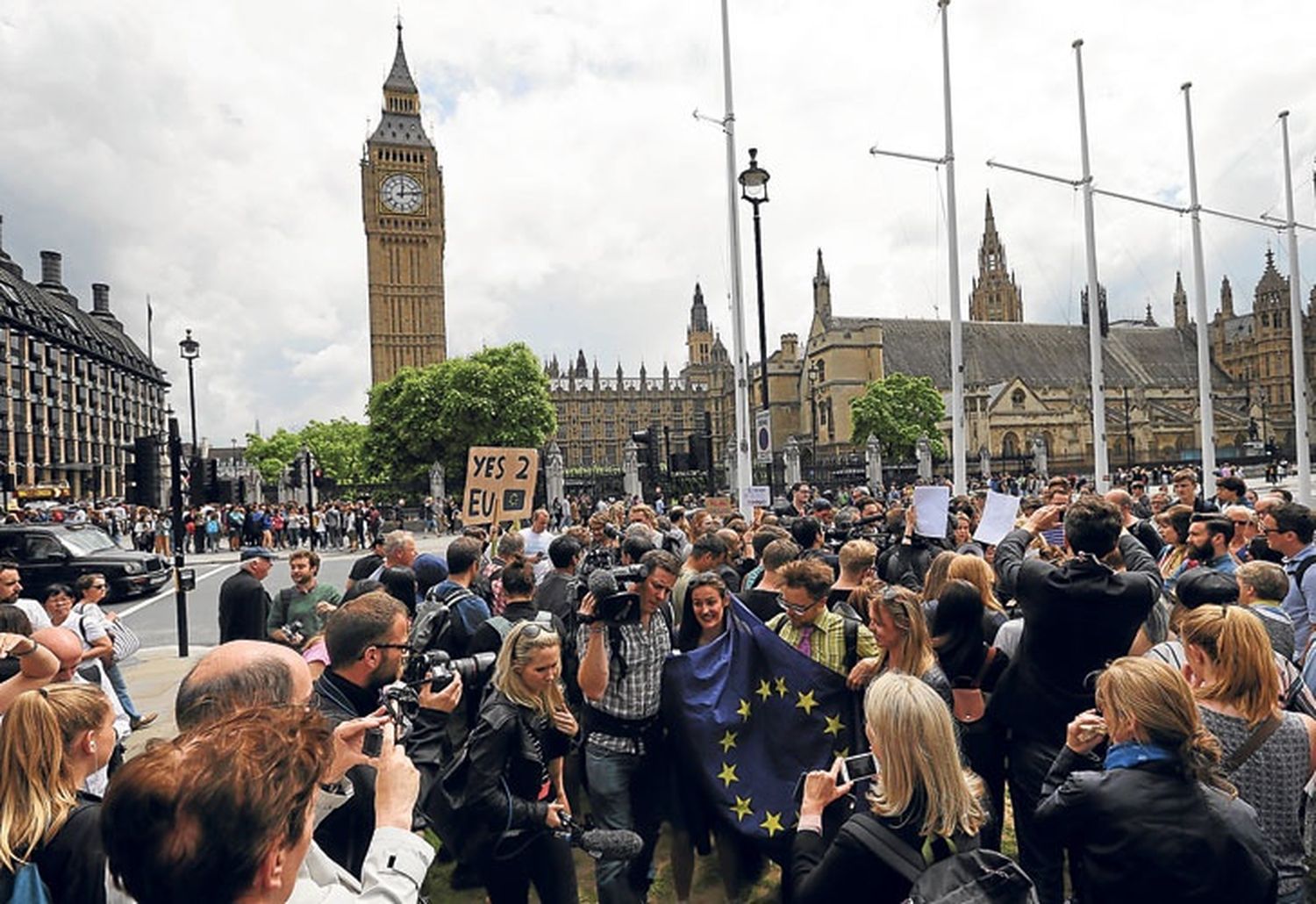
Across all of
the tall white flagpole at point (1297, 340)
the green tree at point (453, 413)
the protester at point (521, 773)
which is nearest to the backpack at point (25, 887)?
the protester at point (521, 773)

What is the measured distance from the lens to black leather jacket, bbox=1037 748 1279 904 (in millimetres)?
2518

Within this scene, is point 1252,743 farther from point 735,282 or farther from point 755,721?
point 735,282

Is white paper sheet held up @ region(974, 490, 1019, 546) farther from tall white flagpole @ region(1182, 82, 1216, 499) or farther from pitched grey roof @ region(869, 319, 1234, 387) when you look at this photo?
pitched grey roof @ region(869, 319, 1234, 387)

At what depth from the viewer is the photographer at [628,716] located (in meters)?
4.40

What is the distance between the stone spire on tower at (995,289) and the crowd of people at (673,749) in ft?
370

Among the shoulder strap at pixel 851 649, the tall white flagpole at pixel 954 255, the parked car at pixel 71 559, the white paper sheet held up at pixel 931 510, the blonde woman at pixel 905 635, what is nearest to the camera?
the blonde woman at pixel 905 635

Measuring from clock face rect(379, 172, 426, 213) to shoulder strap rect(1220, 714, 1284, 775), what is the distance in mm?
99138

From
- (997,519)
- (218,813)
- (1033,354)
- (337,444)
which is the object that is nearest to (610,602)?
(218,813)

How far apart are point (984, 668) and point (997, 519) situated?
2.84m

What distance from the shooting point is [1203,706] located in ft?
10.4

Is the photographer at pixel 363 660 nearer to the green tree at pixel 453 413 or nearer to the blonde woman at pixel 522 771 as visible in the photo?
the blonde woman at pixel 522 771

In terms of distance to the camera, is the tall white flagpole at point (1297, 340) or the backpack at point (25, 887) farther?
the tall white flagpole at point (1297, 340)

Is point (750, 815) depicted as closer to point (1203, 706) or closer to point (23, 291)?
point (1203, 706)

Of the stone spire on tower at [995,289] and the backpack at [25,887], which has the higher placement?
the stone spire on tower at [995,289]
